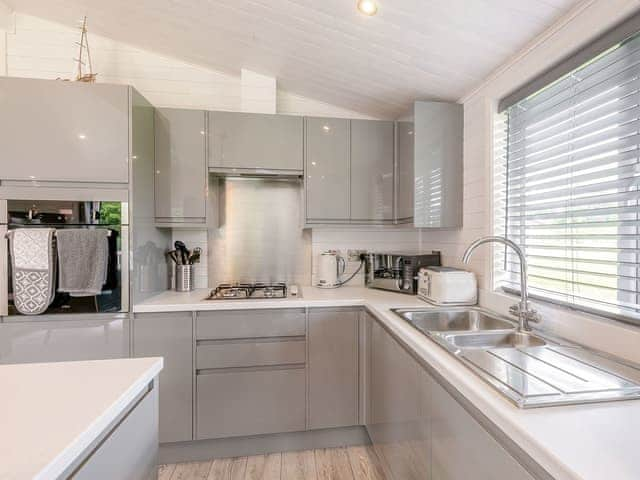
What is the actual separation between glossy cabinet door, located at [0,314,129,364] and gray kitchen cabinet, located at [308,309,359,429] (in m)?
1.10

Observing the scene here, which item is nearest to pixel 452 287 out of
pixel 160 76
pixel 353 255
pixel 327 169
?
pixel 353 255

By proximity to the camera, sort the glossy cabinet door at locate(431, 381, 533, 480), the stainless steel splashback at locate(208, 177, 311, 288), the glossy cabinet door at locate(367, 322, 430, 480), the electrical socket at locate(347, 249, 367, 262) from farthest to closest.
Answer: the electrical socket at locate(347, 249, 367, 262) → the stainless steel splashback at locate(208, 177, 311, 288) → the glossy cabinet door at locate(367, 322, 430, 480) → the glossy cabinet door at locate(431, 381, 533, 480)

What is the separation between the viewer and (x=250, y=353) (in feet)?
6.46

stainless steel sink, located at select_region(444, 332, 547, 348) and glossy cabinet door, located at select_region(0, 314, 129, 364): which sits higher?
stainless steel sink, located at select_region(444, 332, 547, 348)

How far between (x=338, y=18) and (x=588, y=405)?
1.83 metres

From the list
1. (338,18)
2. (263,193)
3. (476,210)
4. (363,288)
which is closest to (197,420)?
(363,288)

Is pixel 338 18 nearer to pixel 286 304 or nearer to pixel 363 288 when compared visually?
pixel 286 304

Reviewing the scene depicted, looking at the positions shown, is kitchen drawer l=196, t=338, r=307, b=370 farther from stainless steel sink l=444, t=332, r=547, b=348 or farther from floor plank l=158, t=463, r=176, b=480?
stainless steel sink l=444, t=332, r=547, b=348

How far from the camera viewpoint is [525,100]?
164 centimetres

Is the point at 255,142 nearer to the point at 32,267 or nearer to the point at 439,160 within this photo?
the point at 439,160

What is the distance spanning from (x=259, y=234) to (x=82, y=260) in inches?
45.8

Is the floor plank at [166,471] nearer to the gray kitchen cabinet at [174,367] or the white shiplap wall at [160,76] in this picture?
the gray kitchen cabinet at [174,367]

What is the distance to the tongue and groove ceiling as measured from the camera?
1.46 metres

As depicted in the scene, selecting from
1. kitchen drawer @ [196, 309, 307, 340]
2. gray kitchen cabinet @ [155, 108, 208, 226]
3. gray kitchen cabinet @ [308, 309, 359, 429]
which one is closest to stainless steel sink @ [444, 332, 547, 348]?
gray kitchen cabinet @ [308, 309, 359, 429]
